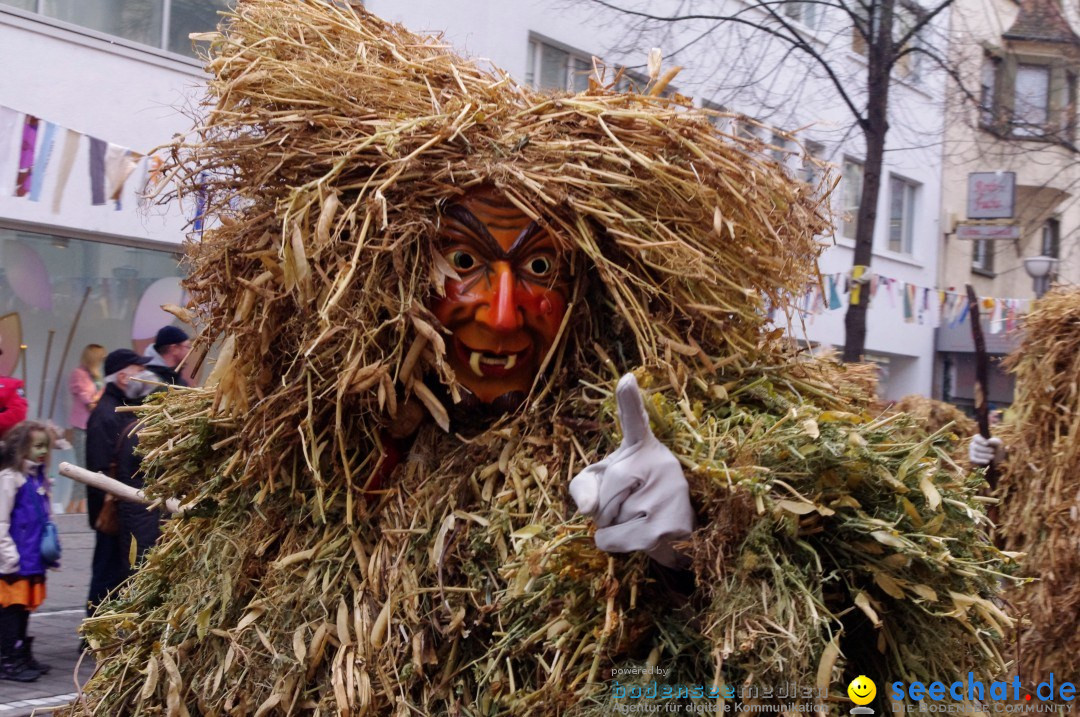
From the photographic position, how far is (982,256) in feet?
72.3

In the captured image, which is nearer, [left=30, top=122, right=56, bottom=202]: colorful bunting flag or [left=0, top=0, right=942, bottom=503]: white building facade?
[left=30, top=122, right=56, bottom=202]: colorful bunting flag

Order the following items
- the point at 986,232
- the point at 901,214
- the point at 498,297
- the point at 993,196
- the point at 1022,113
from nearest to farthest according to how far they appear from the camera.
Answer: the point at 498,297 → the point at 986,232 → the point at 993,196 → the point at 1022,113 → the point at 901,214

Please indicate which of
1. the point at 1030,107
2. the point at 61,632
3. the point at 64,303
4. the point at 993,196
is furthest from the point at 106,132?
the point at 1030,107

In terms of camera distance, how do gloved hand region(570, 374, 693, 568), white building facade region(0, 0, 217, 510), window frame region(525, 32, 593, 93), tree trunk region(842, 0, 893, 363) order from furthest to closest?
window frame region(525, 32, 593, 93), white building facade region(0, 0, 217, 510), tree trunk region(842, 0, 893, 363), gloved hand region(570, 374, 693, 568)

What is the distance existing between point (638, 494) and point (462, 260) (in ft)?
3.65

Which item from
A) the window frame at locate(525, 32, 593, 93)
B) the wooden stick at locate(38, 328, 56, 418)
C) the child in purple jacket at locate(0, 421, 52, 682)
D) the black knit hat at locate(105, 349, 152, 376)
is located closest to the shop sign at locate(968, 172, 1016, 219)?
the window frame at locate(525, 32, 593, 93)

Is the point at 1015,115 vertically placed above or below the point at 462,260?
above

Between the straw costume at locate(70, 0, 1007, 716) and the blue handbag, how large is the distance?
9.75ft

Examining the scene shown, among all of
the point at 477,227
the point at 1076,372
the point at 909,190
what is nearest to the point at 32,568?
the point at 477,227

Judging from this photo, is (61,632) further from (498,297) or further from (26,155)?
(498,297)

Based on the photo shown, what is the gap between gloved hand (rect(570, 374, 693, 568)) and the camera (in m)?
2.38

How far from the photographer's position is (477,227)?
10.5 ft

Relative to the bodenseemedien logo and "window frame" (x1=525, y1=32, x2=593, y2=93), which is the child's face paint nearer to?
the bodenseemedien logo

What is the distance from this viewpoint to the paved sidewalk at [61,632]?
5848 millimetres
